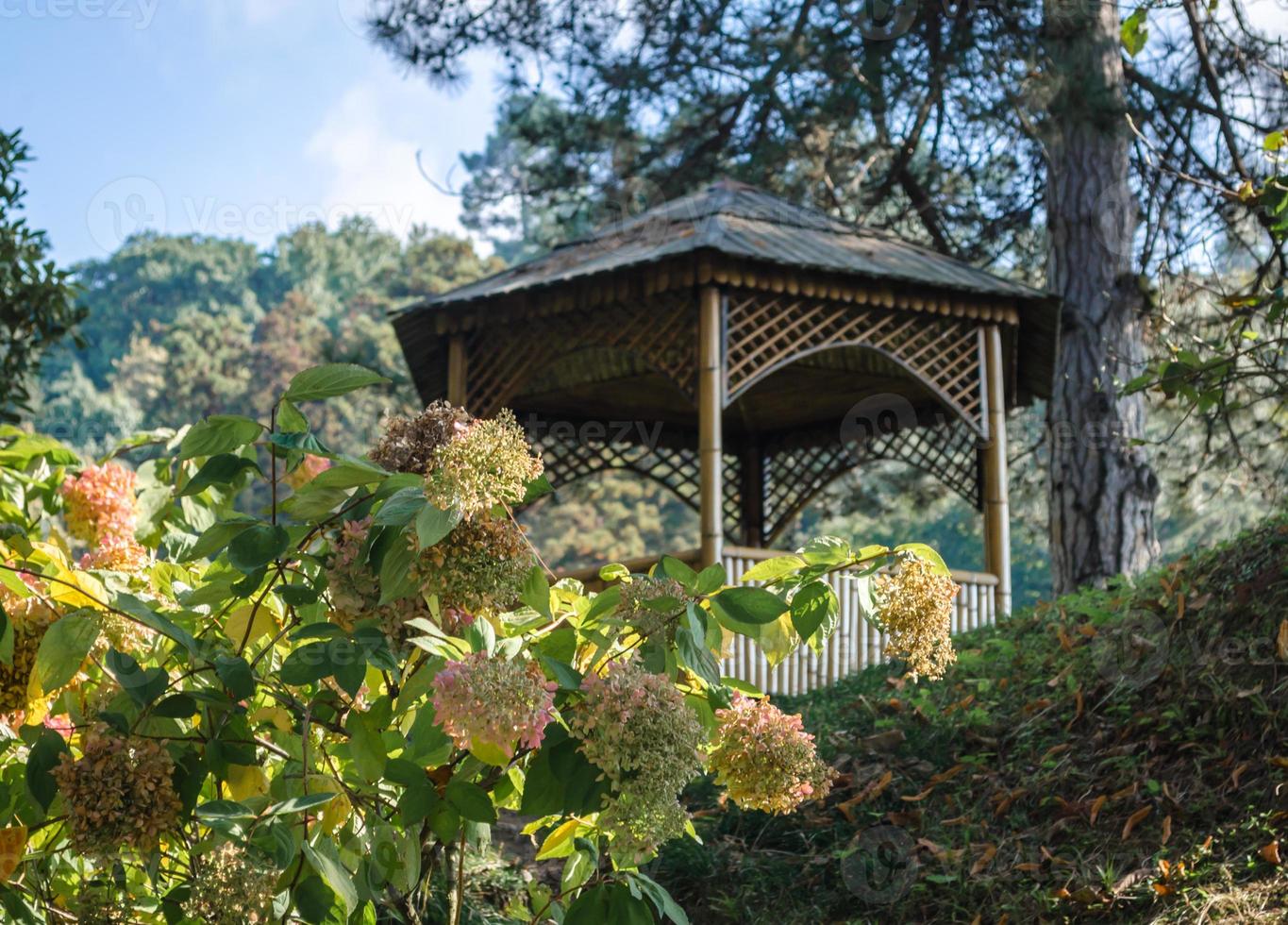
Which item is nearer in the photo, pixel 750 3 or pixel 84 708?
pixel 84 708

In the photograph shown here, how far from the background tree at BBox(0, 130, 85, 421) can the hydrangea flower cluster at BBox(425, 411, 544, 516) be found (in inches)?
130

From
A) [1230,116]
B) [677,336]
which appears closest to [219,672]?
[677,336]

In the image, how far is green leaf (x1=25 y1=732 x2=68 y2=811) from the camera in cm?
178

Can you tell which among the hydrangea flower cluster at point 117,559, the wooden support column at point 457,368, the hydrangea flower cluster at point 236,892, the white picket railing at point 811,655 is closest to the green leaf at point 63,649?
the hydrangea flower cluster at point 236,892

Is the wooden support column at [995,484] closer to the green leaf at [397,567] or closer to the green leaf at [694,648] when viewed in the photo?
Answer: the green leaf at [694,648]

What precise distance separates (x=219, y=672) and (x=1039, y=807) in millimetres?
3421

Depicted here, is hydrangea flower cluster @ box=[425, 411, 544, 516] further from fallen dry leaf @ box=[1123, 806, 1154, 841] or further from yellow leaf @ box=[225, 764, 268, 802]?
fallen dry leaf @ box=[1123, 806, 1154, 841]

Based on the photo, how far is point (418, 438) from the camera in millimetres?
1965

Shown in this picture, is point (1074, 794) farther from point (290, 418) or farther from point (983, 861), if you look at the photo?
point (290, 418)

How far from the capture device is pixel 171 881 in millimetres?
2814

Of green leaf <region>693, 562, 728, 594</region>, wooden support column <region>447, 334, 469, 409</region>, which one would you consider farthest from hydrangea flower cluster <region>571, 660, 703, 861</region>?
wooden support column <region>447, 334, 469, 409</region>

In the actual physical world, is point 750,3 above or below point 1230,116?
above

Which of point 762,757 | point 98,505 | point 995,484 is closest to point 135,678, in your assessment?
point 762,757

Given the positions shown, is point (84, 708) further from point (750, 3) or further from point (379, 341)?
point (379, 341)
